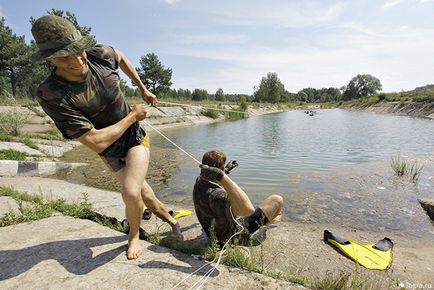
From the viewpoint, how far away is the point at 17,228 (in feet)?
12.8

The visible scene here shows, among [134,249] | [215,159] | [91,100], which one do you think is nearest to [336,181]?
[215,159]

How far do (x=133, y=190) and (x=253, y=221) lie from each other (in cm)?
175

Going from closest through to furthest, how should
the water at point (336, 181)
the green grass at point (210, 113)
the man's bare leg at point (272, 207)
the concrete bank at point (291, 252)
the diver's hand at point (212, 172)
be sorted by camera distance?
the concrete bank at point (291, 252), the diver's hand at point (212, 172), the man's bare leg at point (272, 207), the water at point (336, 181), the green grass at point (210, 113)

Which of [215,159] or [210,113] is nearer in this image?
[215,159]

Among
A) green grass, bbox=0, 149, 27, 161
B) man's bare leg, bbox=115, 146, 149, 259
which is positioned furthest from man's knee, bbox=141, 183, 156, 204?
green grass, bbox=0, 149, 27, 161

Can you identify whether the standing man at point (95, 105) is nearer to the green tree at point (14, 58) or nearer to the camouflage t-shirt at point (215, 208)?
the camouflage t-shirt at point (215, 208)

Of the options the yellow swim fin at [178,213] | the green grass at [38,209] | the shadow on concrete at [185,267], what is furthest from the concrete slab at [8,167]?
the shadow on concrete at [185,267]

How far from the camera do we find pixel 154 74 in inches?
1997

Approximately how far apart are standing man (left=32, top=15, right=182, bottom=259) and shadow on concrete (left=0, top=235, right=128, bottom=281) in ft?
1.14

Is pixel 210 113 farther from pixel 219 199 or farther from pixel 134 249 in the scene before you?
pixel 134 249

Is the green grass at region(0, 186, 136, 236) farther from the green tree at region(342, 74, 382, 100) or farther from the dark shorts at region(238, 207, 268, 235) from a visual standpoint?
the green tree at region(342, 74, 382, 100)

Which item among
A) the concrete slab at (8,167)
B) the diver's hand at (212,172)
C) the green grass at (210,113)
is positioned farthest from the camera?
the green grass at (210,113)

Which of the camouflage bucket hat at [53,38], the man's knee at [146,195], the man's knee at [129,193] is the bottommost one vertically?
the man's knee at [146,195]

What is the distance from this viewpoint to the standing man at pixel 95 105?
2760 millimetres
